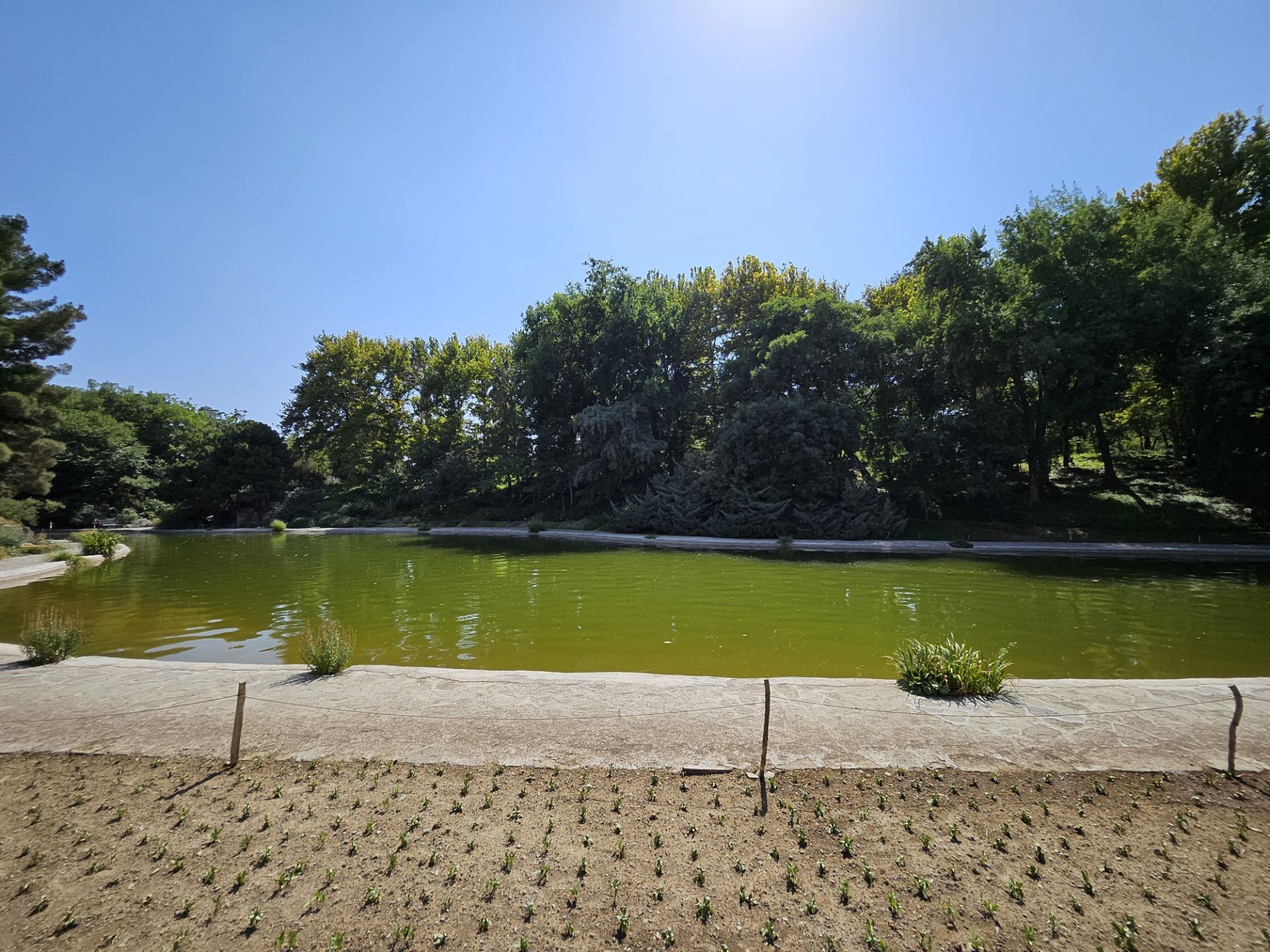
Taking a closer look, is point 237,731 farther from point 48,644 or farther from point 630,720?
point 48,644

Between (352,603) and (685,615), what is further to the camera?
(352,603)

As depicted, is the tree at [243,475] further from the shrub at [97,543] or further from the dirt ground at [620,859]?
the dirt ground at [620,859]

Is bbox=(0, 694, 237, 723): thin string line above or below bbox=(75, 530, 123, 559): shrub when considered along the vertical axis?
below

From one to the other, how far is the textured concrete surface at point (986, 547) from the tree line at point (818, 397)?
1.88m

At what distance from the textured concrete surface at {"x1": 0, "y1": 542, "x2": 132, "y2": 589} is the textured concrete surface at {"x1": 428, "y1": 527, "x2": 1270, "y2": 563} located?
56.0 ft

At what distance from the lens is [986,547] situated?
18.6 meters

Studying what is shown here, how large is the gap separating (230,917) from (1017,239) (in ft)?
95.4

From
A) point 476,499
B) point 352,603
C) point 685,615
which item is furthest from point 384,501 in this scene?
point 685,615

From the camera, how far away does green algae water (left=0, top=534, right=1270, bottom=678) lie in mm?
7527

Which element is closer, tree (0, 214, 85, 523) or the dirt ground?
the dirt ground

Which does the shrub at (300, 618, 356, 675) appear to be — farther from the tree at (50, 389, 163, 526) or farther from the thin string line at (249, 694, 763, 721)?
the tree at (50, 389, 163, 526)

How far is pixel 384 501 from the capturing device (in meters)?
38.6

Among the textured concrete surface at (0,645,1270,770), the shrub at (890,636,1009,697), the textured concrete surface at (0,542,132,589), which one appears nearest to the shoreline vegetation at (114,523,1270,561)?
the shrub at (890,636,1009,697)

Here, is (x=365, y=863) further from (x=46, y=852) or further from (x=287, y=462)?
(x=287, y=462)
